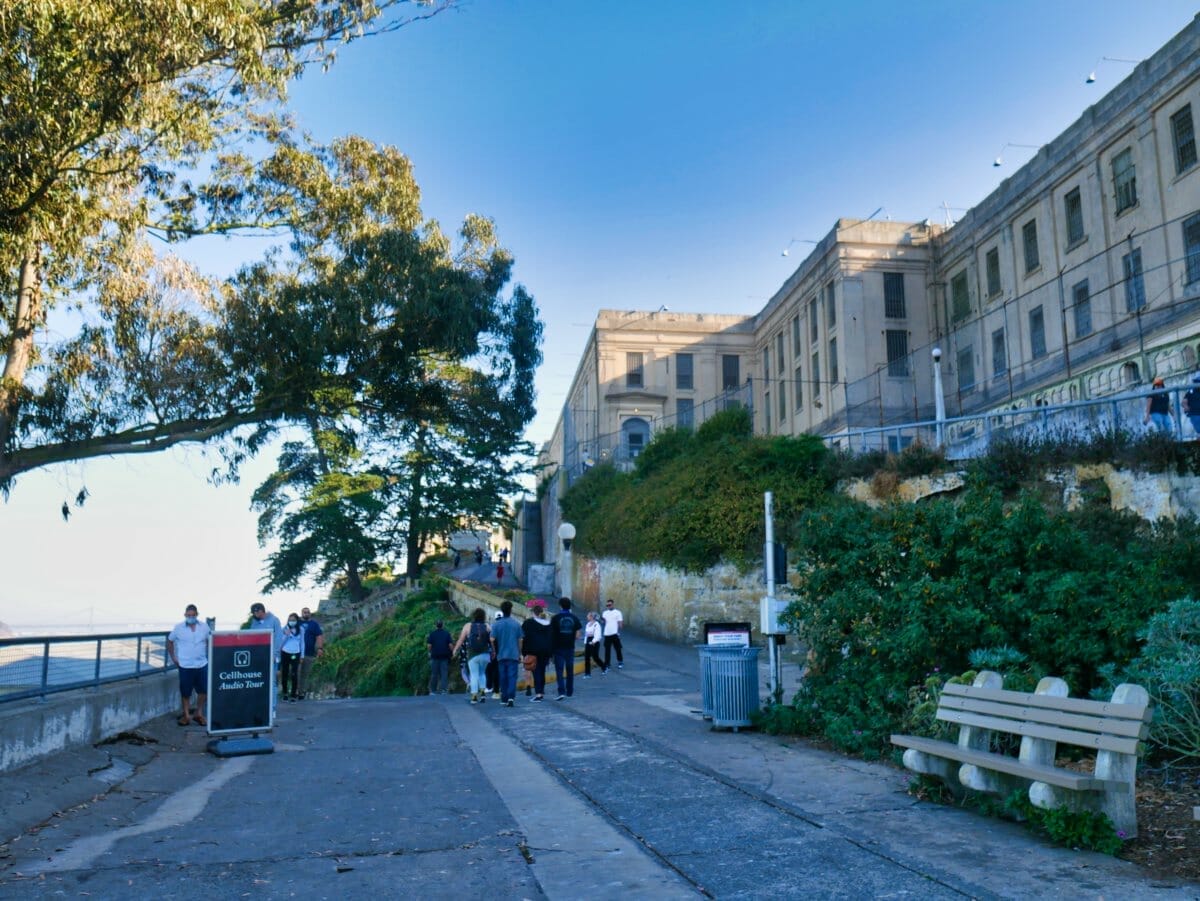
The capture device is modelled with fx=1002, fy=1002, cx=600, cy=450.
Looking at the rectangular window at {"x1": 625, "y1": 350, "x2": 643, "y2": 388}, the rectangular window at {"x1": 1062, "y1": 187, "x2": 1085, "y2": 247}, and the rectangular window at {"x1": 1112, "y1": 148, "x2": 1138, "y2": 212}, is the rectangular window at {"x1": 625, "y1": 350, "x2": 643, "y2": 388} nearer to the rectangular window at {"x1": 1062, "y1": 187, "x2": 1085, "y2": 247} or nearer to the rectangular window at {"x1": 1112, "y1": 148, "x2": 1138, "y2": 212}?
the rectangular window at {"x1": 1062, "y1": 187, "x2": 1085, "y2": 247}

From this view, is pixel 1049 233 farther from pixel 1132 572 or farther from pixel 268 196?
pixel 1132 572

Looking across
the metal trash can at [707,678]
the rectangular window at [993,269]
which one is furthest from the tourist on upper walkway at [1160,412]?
the rectangular window at [993,269]

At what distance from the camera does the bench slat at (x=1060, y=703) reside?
229 inches

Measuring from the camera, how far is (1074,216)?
109 feet

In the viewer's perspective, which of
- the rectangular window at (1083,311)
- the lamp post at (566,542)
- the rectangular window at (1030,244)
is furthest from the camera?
the rectangular window at (1030,244)

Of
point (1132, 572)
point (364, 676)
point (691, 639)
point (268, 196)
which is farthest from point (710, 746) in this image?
point (364, 676)

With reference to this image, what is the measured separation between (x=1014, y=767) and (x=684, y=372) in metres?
53.0

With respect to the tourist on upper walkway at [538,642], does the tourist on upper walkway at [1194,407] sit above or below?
above

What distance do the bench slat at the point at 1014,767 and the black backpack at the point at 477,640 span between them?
11.0 metres

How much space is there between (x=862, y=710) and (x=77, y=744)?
8300mm

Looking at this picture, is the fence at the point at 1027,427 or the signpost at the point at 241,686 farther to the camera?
the fence at the point at 1027,427

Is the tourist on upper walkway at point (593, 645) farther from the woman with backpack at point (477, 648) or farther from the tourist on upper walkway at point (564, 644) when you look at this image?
the tourist on upper walkway at point (564, 644)

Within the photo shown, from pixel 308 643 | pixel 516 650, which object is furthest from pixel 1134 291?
pixel 308 643

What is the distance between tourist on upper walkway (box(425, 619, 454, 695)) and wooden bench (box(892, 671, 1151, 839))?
529 inches
